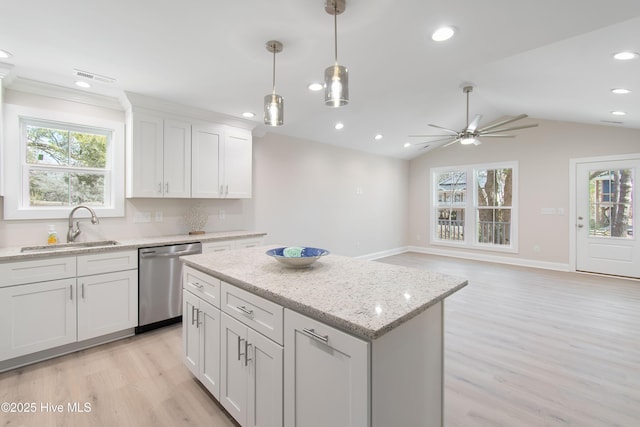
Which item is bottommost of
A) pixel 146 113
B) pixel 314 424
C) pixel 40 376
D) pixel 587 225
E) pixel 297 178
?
pixel 40 376

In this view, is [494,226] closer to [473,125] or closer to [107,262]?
[473,125]

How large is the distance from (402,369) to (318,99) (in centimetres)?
300

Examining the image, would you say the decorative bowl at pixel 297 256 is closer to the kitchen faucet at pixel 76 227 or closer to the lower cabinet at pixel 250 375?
the lower cabinet at pixel 250 375

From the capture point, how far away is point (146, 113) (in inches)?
124

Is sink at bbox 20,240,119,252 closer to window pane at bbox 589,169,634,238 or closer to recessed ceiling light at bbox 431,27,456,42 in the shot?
recessed ceiling light at bbox 431,27,456,42

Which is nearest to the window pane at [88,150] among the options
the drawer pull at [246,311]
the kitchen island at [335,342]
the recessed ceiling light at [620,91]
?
the kitchen island at [335,342]

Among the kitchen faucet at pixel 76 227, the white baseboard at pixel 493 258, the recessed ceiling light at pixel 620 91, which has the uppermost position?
the recessed ceiling light at pixel 620 91

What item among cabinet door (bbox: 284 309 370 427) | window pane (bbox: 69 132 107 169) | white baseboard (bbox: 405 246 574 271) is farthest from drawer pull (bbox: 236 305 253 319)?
white baseboard (bbox: 405 246 574 271)

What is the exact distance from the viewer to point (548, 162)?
5641 millimetres

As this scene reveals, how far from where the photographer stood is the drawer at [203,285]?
180cm

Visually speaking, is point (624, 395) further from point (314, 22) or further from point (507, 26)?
point (314, 22)

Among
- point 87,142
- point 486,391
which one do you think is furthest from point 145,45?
point 486,391

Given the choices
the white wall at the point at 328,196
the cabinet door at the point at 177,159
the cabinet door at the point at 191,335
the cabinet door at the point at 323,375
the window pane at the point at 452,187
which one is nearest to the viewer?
the cabinet door at the point at 323,375

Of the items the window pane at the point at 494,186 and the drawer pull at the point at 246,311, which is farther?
the window pane at the point at 494,186
